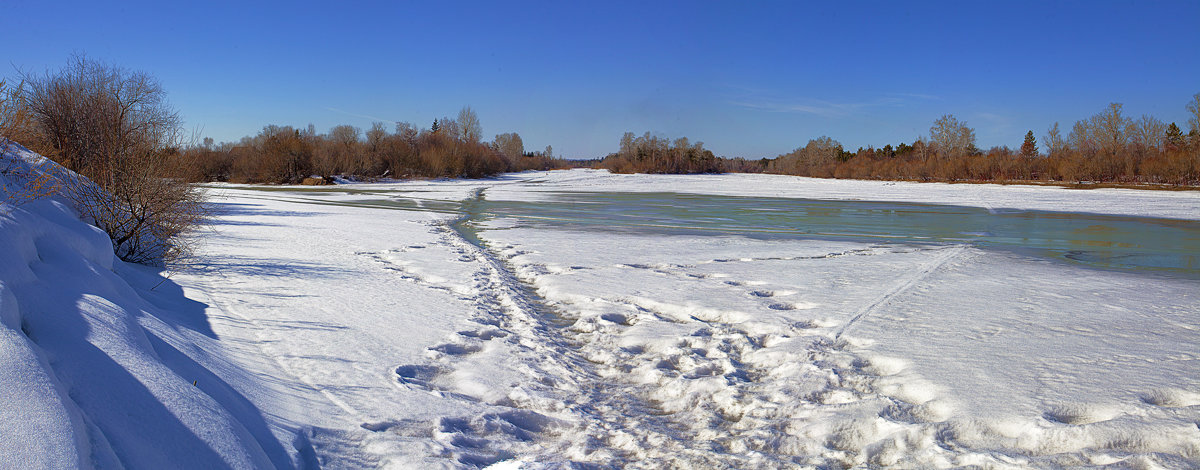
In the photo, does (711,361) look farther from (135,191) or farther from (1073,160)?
(1073,160)

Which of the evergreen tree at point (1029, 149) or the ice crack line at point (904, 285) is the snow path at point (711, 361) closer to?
the ice crack line at point (904, 285)

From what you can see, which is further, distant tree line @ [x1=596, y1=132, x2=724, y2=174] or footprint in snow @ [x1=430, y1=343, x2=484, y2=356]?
distant tree line @ [x1=596, y1=132, x2=724, y2=174]

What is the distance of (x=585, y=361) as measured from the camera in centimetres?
621

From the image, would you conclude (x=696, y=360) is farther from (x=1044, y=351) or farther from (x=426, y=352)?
(x=1044, y=351)

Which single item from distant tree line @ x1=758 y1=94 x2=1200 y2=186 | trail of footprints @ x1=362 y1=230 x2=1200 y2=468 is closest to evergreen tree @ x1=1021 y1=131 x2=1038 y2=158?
distant tree line @ x1=758 y1=94 x2=1200 y2=186

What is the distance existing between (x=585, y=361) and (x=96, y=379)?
3831 mm

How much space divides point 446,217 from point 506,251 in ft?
30.4

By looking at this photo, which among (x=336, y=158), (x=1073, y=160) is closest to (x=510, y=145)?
(x=336, y=158)

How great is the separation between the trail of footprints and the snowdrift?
1250mm

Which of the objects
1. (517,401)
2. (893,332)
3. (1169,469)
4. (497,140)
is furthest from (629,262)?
(497,140)

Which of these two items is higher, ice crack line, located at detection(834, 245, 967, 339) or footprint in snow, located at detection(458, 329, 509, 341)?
ice crack line, located at detection(834, 245, 967, 339)

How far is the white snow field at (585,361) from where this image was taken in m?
3.55

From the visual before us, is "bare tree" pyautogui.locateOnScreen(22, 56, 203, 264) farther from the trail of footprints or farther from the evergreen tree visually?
the evergreen tree

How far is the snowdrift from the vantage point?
2.53 meters
